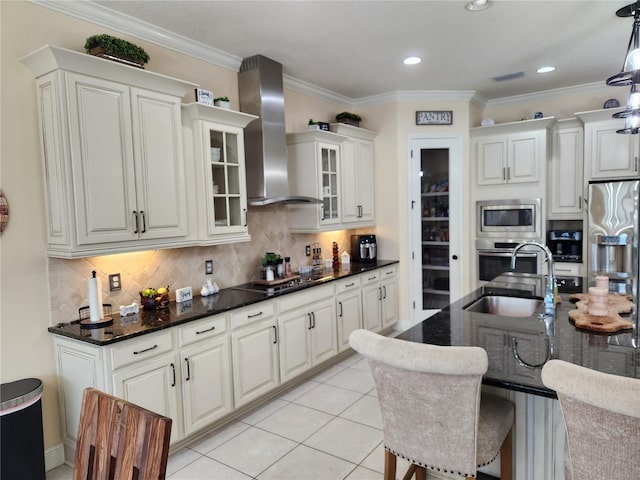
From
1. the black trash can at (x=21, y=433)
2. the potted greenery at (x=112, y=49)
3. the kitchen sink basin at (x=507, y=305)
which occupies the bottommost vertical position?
the black trash can at (x=21, y=433)

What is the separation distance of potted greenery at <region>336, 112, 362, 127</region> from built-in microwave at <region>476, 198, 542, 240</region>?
1791 mm

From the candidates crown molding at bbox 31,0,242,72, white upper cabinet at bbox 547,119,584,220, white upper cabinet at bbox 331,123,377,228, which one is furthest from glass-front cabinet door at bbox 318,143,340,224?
white upper cabinet at bbox 547,119,584,220

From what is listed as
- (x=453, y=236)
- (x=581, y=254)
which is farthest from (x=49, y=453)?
(x=581, y=254)

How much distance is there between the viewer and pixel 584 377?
1.19m

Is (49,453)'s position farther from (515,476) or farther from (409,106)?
(409,106)

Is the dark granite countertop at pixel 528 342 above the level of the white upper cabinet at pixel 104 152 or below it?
below

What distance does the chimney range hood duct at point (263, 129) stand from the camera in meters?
3.73

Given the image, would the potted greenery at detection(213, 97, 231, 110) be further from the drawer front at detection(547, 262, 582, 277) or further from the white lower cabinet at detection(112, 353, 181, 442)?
the drawer front at detection(547, 262, 582, 277)

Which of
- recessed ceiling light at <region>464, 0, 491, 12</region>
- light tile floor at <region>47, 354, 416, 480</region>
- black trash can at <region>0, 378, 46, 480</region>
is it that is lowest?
light tile floor at <region>47, 354, 416, 480</region>

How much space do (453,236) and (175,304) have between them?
3.47 m

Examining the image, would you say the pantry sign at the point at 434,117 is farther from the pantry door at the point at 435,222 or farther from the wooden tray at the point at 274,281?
the wooden tray at the point at 274,281

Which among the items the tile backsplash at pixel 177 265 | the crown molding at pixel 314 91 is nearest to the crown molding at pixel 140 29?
the crown molding at pixel 314 91

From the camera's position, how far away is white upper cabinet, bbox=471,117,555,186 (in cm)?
479

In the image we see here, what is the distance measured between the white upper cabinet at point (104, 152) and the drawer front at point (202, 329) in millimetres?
581
